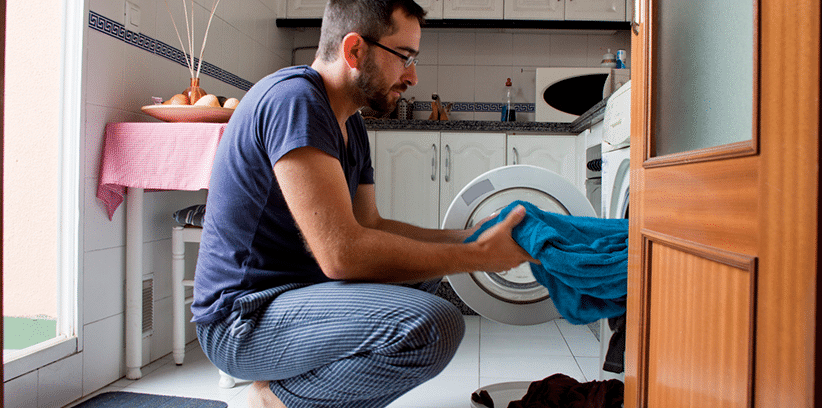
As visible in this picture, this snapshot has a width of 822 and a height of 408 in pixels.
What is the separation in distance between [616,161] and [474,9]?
1796 mm

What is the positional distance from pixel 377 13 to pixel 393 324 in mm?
644

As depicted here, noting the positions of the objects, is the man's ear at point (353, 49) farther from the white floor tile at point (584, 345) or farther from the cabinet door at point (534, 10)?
the cabinet door at point (534, 10)

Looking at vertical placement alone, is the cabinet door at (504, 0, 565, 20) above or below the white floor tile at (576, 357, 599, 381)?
above

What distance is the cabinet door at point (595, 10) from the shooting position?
320cm

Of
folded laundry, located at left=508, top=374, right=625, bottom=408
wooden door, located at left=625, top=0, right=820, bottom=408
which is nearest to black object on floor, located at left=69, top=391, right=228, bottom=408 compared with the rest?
folded laundry, located at left=508, top=374, right=625, bottom=408

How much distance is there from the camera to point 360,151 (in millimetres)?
1440

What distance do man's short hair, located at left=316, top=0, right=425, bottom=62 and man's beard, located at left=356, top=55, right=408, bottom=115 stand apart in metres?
0.06

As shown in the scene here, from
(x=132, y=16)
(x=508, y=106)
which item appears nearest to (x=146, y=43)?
(x=132, y=16)

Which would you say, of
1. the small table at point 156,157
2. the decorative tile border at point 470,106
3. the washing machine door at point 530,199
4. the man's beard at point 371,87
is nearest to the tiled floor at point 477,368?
the washing machine door at point 530,199

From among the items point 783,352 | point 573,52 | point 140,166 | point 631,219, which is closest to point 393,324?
point 631,219

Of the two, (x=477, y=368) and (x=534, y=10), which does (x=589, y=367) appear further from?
(x=534, y=10)

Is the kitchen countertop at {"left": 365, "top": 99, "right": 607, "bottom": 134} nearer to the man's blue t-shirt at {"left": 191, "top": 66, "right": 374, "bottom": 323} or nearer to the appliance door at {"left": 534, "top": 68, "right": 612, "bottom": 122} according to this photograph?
the appliance door at {"left": 534, "top": 68, "right": 612, "bottom": 122}

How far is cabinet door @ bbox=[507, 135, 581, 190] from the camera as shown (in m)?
2.88

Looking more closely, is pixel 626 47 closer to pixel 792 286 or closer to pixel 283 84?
pixel 283 84
